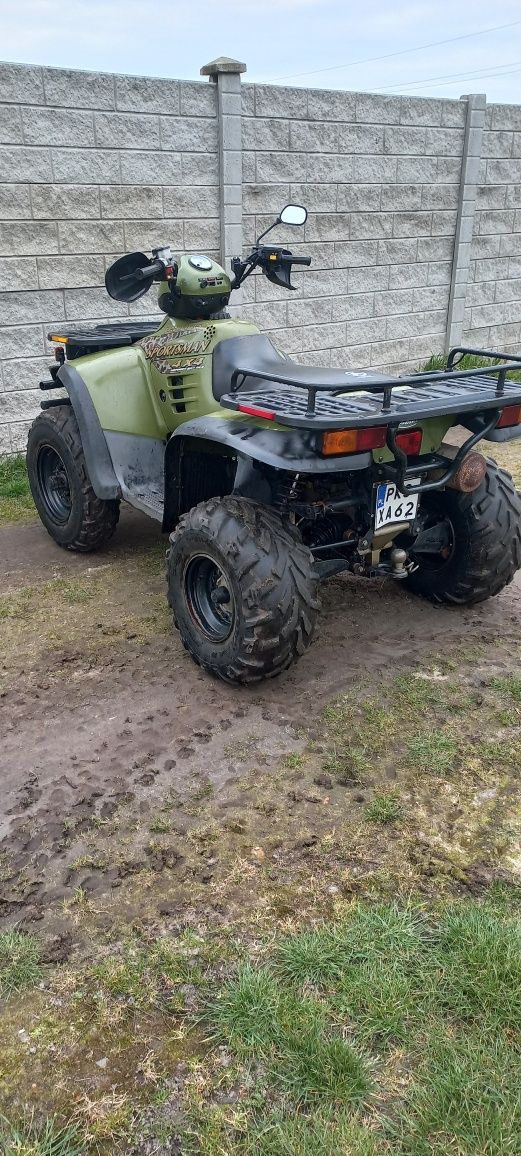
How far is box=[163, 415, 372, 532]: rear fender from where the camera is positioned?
315cm

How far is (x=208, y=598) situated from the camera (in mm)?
3785

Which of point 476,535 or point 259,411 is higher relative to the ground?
point 259,411

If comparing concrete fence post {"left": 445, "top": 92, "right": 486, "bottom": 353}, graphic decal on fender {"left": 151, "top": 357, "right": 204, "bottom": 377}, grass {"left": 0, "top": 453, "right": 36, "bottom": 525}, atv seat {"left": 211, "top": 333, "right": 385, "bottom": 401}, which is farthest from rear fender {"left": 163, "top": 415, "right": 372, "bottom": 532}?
concrete fence post {"left": 445, "top": 92, "right": 486, "bottom": 353}

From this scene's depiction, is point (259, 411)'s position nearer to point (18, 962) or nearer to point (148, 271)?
point (148, 271)

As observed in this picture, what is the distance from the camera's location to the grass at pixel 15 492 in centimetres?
598

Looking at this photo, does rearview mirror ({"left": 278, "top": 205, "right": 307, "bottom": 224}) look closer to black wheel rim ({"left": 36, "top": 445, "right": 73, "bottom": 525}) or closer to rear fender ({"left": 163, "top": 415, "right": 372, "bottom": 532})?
rear fender ({"left": 163, "top": 415, "right": 372, "bottom": 532})

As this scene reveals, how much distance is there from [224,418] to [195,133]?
176 inches

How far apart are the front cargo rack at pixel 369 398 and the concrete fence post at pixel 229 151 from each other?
4.06 meters

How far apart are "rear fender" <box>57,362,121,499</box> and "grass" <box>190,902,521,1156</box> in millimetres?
2858

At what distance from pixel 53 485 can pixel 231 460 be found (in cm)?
151

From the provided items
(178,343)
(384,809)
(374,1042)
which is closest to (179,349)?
(178,343)

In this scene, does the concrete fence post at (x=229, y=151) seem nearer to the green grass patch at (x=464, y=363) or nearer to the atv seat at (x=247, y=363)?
the green grass patch at (x=464, y=363)

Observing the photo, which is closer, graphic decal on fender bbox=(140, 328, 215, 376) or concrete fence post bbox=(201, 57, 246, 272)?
graphic decal on fender bbox=(140, 328, 215, 376)

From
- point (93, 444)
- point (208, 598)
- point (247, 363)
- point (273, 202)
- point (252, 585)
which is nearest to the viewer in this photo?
point (252, 585)
